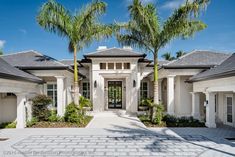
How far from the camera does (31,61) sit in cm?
1691

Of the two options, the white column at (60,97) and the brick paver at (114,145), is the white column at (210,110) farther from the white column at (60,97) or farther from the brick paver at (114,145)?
the white column at (60,97)

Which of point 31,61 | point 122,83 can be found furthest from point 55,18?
point 122,83

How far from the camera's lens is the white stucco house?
44.6 feet

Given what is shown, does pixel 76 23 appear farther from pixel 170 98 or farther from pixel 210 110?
pixel 210 110

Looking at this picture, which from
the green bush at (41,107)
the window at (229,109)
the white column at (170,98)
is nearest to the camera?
the window at (229,109)

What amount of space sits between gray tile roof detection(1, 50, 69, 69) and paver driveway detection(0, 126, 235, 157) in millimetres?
5513

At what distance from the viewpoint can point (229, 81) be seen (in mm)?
11039

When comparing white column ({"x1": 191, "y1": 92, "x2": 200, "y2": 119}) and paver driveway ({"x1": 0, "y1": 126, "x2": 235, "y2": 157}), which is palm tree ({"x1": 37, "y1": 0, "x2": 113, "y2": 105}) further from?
white column ({"x1": 191, "y1": 92, "x2": 200, "y2": 119})

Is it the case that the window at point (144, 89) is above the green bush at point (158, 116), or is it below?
above

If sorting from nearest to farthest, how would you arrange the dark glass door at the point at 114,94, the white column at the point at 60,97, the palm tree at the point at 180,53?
the white column at the point at 60,97
the dark glass door at the point at 114,94
the palm tree at the point at 180,53

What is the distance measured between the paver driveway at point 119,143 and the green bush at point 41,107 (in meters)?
3.05

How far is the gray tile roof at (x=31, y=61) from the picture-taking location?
1602cm

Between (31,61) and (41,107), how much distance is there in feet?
13.3

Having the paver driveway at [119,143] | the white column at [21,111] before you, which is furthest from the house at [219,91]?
the white column at [21,111]
